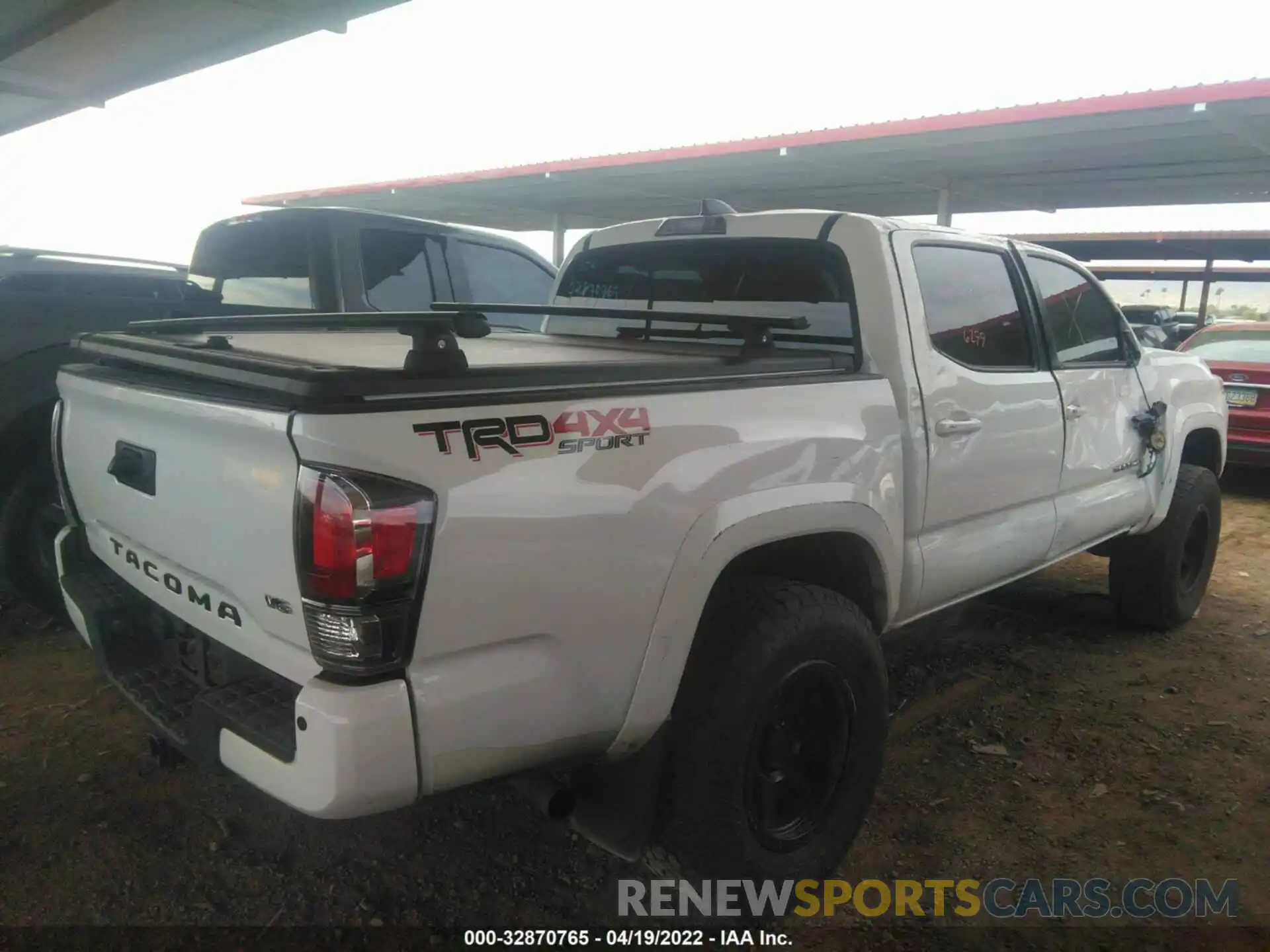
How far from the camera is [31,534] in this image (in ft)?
12.8

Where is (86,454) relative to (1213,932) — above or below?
above

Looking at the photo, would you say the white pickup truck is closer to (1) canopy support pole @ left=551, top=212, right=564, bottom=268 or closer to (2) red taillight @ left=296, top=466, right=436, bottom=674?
(2) red taillight @ left=296, top=466, right=436, bottom=674

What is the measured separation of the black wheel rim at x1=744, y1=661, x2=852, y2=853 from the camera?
7.62ft

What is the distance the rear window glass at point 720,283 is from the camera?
2.99 meters

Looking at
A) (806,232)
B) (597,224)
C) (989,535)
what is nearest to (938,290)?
(806,232)

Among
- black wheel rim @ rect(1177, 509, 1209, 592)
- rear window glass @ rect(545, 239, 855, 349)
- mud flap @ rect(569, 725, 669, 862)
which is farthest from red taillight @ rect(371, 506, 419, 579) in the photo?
black wheel rim @ rect(1177, 509, 1209, 592)

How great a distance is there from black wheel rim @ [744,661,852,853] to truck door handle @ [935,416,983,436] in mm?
915

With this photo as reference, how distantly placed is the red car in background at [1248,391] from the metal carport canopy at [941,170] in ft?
7.33

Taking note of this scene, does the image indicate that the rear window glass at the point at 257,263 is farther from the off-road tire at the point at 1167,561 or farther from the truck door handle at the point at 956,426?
the off-road tire at the point at 1167,561

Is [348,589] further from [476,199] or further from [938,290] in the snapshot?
[476,199]

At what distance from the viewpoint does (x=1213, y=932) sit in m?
2.47

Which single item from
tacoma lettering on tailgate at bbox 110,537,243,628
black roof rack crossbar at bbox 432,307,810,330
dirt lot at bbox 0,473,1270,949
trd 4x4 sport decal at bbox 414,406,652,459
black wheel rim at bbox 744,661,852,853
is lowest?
dirt lot at bbox 0,473,1270,949

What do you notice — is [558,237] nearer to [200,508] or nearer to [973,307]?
[973,307]

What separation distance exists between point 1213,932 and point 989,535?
132 cm
